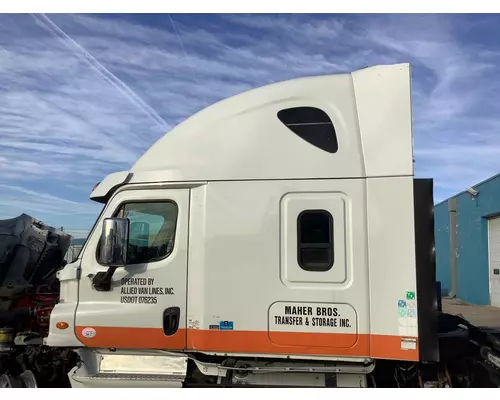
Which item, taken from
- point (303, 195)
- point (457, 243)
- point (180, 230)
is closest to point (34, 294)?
point (180, 230)

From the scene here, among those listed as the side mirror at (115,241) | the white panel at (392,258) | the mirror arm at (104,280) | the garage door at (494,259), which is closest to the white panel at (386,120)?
the white panel at (392,258)

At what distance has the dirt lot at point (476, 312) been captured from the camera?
12820 millimetres

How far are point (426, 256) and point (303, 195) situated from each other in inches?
42.9

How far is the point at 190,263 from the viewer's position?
3852 millimetres

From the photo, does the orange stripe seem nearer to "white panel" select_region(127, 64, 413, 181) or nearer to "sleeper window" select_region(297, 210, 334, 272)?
"sleeper window" select_region(297, 210, 334, 272)

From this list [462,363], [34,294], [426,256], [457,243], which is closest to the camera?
[426,256]

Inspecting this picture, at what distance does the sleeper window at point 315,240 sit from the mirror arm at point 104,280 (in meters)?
1.65

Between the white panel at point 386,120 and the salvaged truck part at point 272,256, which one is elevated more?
the white panel at point 386,120

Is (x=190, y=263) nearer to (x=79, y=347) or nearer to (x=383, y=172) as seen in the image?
(x=79, y=347)

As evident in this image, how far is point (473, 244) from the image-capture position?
1797cm

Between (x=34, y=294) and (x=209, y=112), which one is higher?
(x=209, y=112)

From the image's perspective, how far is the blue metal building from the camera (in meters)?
16.4

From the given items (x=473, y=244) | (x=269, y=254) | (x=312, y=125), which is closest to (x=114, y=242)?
(x=269, y=254)

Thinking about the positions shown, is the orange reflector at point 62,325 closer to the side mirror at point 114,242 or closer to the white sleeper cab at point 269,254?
the white sleeper cab at point 269,254
